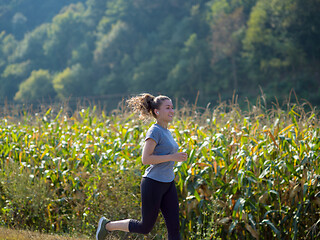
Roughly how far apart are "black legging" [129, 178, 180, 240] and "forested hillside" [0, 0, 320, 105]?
26661 millimetres

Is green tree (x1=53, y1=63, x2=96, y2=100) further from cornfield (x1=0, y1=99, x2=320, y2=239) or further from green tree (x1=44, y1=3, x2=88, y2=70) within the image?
cornfield (x1=0, y1=99, x2=320, y2=239)

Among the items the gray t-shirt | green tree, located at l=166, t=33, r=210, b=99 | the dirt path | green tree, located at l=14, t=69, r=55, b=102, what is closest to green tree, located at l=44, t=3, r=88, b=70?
green tree, located at l=14, t=69, r=55, b=102

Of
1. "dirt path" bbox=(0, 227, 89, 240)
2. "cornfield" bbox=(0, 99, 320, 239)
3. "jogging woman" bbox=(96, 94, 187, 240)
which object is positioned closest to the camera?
"jogging woman" bbox=(96, 94, 187, 240)

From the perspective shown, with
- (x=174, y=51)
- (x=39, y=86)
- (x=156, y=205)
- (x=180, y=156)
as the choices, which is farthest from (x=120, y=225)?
(x=39, y=86)

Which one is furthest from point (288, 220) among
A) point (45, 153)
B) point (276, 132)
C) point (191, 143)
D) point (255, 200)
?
point (45, 153)

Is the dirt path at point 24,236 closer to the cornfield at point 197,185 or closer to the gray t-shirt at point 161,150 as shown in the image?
the cornfield at point 197,185

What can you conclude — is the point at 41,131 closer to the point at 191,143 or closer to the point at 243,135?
the point at 191,143

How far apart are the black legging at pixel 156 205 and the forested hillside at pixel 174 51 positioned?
26661 mm

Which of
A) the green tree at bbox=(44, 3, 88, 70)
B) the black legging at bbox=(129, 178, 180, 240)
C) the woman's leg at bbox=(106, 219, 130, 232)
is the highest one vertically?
the green tree at bbox=(44, 3, 88, 70)

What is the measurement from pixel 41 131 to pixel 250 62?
39.5 metres

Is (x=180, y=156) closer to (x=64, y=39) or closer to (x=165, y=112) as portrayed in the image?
(x=165, y=112)

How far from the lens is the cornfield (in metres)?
4.68

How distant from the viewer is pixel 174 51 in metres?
51.9

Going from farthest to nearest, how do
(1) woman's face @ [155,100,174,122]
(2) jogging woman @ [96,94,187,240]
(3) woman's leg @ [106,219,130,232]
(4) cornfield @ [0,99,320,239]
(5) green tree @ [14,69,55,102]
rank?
(5) green tree @ [14,69,55,102]
(4) cornfield @ [0,99,320,239]
(3) woman's leg @ [106,219,130,232]
(1) woman's face @ [155,100,174,122]
(2) jogging woman @ [96,94,187,240]
